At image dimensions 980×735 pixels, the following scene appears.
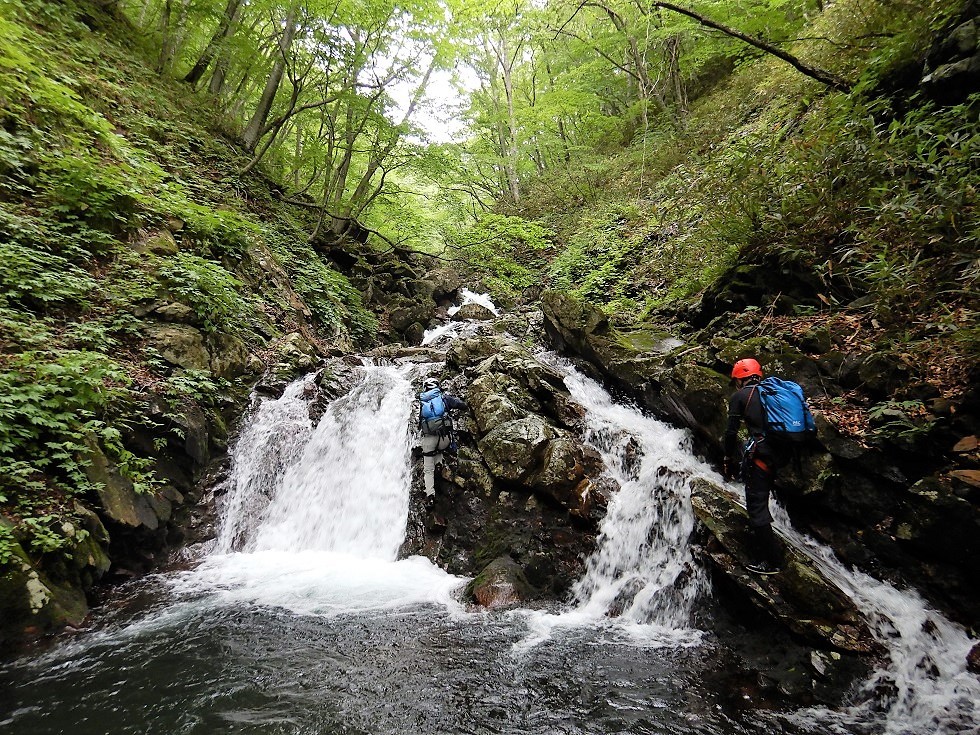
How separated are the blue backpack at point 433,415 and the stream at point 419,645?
1603 millimetres

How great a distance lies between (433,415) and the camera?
304 inches

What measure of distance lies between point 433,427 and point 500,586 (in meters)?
2.80

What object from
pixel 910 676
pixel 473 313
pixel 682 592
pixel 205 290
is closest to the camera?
pixel 910 676

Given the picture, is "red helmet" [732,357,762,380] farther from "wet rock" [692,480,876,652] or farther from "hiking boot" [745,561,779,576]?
"hiking boot" [745,561,779,576]

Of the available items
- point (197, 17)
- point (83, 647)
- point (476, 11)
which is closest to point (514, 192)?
point (476, 11)

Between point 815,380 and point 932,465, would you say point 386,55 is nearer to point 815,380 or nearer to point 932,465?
point 815,380

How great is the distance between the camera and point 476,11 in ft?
46.2

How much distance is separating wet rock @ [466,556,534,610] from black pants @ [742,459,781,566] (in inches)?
119

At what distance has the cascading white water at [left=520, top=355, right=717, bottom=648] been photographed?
550 centimetres

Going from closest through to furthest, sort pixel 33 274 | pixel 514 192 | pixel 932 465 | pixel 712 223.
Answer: pixel 932 465 < pixel 33 274 < pixel 712 223 < pixel 514 192

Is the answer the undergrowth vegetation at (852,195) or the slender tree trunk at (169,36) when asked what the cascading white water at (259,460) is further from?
the slender tree trunk at (169,36)

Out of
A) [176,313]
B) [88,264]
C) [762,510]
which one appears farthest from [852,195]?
[88,264]

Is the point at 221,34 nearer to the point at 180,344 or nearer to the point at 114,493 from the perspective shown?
the point at 180,344

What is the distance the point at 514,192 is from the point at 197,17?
13388 mm
